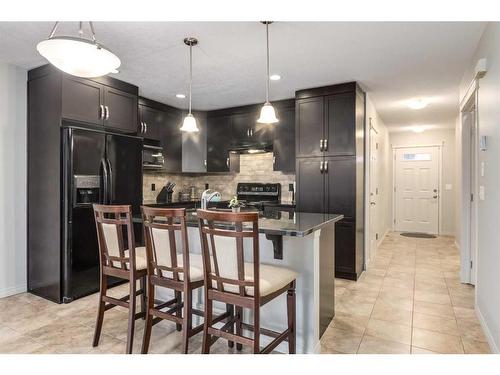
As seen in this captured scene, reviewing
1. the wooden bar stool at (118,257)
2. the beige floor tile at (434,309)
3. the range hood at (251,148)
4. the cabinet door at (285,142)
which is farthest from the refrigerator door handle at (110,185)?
the beige floor tile at (434,309)

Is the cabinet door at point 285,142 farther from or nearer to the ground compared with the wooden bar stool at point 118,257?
farther from the ground

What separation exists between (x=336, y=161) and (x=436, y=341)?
7.41 ft

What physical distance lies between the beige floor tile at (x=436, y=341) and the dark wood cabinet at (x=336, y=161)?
1.37 metres

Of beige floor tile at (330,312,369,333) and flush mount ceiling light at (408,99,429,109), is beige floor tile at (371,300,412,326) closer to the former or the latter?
beige floor tile at (330,312,369,333)

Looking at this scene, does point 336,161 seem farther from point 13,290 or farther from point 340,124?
point 13,290

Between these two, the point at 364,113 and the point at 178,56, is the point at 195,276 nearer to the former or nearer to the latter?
the point at 178,56

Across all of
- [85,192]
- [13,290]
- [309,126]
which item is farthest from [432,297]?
[13,290]

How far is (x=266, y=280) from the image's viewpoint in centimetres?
186

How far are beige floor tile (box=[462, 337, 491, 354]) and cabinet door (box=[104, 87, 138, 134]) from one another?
4.02 metres

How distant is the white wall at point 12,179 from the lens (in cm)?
326

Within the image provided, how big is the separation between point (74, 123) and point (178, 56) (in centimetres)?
134

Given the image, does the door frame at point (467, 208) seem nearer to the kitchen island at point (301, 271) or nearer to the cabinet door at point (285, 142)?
the cabinet door at point (285, 142)

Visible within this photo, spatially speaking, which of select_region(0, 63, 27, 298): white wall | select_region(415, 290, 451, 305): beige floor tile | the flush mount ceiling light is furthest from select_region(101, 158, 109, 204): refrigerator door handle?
the flush mount ceiling light
